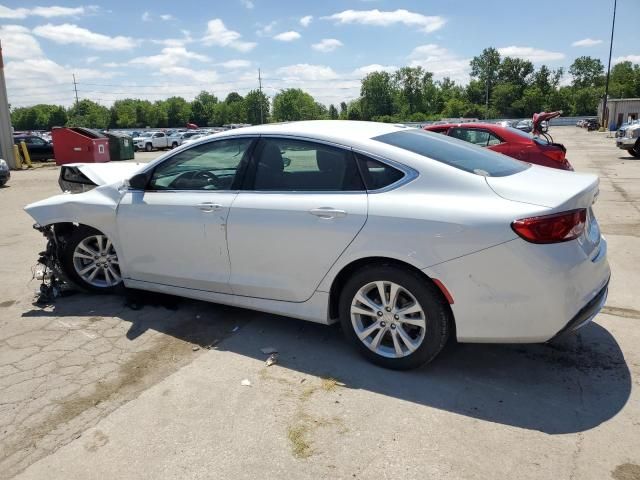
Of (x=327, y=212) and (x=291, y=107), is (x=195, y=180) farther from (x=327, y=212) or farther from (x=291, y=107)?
(x=291, y=107)

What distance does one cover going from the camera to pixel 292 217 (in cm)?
358

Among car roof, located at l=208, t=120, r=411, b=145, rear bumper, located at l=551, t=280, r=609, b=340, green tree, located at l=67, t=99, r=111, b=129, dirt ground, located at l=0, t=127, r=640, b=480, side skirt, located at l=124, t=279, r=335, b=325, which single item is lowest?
dirt ground, located at l=0, t=127, r=640, b=480

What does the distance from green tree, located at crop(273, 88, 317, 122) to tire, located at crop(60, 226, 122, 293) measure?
12107 cm

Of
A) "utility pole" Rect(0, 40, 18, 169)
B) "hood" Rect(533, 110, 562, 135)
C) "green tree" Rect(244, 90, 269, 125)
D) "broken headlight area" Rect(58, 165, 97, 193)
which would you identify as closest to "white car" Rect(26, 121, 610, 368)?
"broken headlight area" Rect(58, 165, 97, 193)

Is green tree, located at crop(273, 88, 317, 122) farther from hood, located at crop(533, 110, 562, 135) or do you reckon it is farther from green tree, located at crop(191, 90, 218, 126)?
hood, located at crop(533, 110, 562, 135)

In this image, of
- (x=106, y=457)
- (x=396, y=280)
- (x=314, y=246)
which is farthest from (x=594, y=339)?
(x=106, y=457)

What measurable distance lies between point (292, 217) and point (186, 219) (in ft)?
3.31

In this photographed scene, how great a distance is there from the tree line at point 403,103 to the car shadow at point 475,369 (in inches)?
4526

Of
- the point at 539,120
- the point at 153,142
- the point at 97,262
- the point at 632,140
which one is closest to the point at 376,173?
the point at 97,262

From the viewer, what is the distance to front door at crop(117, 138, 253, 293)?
4008mm

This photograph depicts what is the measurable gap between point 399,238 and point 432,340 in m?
0.67

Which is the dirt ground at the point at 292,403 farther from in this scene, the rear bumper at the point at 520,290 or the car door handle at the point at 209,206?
the car door handle at the point at 209,206

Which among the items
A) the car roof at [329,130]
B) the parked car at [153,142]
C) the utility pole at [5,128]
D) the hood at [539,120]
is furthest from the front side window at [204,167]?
the parked car at [153,142]

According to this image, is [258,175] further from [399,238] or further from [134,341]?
[134,341]
